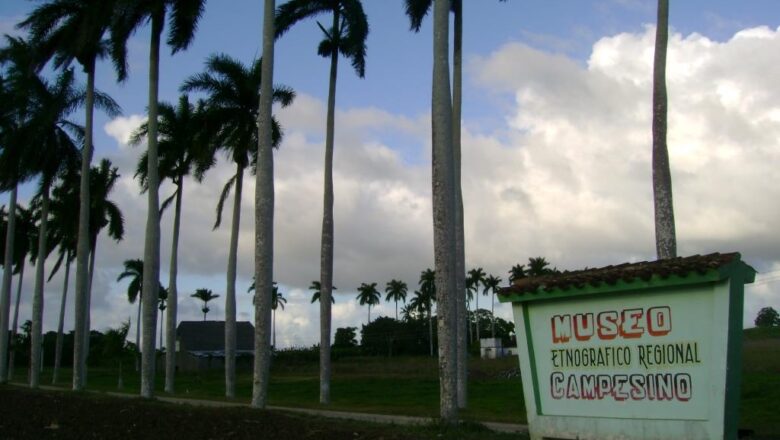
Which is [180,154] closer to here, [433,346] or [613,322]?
[613,322]

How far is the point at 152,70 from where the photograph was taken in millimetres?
28984

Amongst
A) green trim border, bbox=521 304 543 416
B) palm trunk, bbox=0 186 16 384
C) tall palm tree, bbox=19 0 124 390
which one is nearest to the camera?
green trim border, bbox=521 304 543 416

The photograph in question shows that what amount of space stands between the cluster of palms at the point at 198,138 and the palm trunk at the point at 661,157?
45mm

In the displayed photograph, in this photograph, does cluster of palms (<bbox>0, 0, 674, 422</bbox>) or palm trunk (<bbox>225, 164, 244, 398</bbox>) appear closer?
cluster of palms (<bbox>0, 0, 674, 422</bbox>)

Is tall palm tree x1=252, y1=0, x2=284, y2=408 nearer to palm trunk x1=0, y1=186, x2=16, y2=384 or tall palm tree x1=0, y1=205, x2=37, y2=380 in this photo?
palm trunk x1=0, y1=186, x2=16, y2=384

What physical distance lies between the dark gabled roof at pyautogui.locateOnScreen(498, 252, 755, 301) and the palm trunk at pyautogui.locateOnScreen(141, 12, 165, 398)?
57.0 ft

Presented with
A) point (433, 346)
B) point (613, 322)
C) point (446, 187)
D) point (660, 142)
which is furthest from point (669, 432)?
point (433, 346)

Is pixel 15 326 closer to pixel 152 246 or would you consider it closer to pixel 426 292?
pixel 152 246

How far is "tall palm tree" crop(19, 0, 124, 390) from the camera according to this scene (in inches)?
1259

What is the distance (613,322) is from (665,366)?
0.86m

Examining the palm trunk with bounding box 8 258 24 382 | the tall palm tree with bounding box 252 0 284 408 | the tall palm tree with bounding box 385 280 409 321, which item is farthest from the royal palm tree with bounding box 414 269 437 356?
the tall palm tree with bounding box 252 0 284 408

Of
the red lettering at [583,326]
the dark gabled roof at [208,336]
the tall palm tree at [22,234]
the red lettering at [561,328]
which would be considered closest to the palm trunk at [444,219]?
the red lettering at [561,328]

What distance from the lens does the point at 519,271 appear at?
391ft

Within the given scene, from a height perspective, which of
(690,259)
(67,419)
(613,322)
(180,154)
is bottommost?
(67,419)
